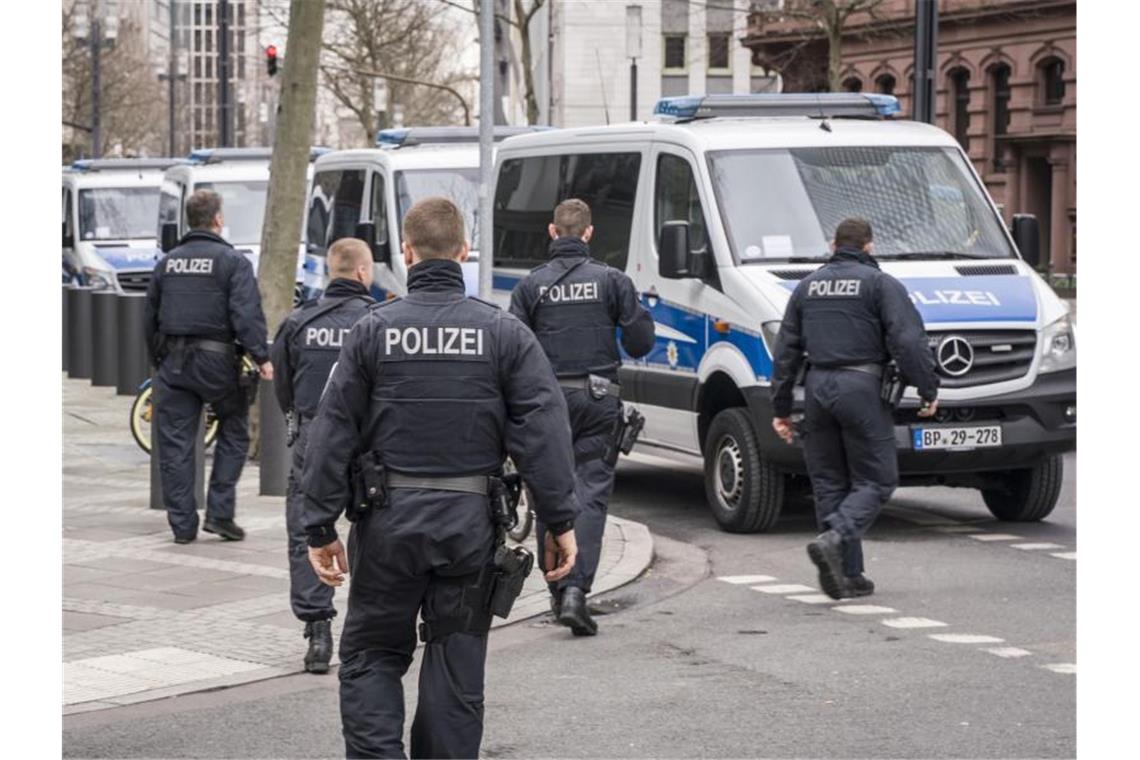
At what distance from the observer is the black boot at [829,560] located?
392 inches

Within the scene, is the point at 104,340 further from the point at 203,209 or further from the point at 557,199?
the point at 203,209

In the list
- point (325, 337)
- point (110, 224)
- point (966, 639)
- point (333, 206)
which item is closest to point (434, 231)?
point (325, 337)

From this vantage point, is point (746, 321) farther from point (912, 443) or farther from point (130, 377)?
point (130, 377)

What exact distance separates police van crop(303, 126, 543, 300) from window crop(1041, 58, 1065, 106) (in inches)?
1283

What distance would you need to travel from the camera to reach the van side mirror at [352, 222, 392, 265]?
1773 centimetres

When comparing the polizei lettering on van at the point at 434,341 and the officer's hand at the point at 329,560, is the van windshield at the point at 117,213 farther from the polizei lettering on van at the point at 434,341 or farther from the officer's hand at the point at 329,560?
the polizei lettering on van at the point at 434,341

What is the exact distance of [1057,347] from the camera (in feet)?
40.6

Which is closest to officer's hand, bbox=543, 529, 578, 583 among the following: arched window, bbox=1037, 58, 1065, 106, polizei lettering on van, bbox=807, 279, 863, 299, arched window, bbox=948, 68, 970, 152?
polizei lettering on van, bbox=807, 279, 863, 299

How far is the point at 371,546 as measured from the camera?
587 cm

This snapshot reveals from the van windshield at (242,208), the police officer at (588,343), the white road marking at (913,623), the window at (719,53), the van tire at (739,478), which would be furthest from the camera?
the window at (719,53)

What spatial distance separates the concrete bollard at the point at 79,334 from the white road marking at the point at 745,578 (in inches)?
571

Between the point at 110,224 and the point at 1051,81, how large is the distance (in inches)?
1104

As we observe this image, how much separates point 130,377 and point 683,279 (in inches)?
407

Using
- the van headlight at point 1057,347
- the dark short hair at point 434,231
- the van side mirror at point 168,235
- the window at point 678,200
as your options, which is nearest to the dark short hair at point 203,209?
the window at point 678,200
